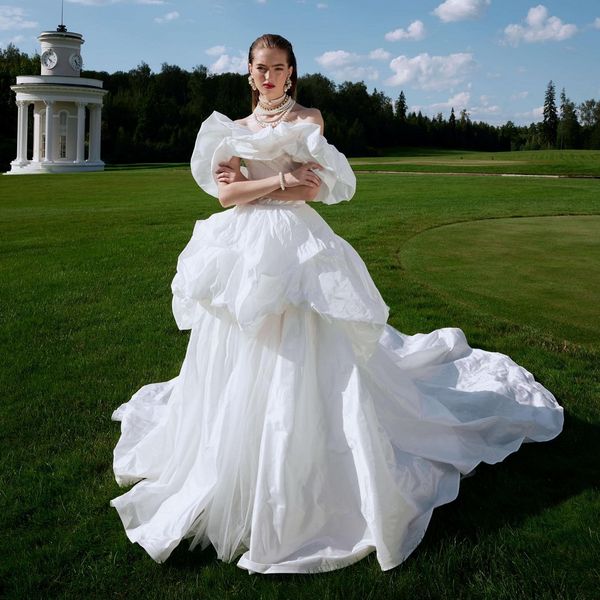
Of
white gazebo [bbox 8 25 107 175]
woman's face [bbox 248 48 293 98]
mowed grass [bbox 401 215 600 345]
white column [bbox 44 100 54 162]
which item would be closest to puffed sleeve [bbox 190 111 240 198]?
woman's face [bbox 248 48 293 98]

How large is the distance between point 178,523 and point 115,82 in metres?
80.7

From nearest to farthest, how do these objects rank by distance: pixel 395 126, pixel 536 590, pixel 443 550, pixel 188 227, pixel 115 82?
pixel 536 590, pixel 443 550, pixel 188 227, pixel 115 82, pixel 395 126

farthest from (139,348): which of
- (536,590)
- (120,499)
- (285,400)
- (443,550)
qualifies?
(536,590)

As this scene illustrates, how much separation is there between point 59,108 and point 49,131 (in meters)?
2.21

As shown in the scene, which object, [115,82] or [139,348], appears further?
[115,82]

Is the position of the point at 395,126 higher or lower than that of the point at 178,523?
higher

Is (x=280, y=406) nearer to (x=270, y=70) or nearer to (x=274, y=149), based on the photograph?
(x=274, y=149)

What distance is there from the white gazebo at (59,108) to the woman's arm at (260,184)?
52.0 m

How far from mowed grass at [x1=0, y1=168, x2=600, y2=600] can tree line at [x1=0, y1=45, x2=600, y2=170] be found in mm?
52641

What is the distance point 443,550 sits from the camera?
138 inches

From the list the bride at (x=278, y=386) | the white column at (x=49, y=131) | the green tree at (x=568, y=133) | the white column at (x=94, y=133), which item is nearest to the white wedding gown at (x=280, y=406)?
the bride at (x=278, y=386)

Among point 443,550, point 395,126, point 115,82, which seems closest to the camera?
point 443,550

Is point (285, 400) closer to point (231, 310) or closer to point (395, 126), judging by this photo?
point (231, 310)

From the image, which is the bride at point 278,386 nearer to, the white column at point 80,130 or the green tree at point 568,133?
the white column at point 80,130
